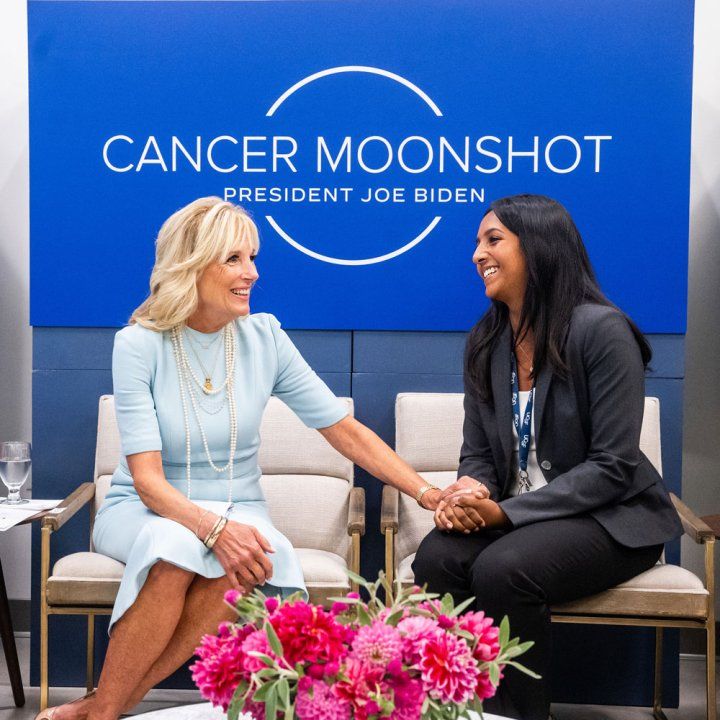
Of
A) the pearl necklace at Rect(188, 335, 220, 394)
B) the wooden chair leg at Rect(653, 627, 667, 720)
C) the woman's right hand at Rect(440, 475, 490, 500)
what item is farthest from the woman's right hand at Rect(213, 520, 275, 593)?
the wooden chair leg at Rect(653, 627, 667, 720)

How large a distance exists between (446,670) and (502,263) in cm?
175

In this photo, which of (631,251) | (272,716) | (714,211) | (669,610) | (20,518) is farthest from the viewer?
(714,211)

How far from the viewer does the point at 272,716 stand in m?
1.48

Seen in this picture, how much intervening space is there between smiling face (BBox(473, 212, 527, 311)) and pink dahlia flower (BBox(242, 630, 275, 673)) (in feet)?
5.70

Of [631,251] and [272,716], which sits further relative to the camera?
[631,251]

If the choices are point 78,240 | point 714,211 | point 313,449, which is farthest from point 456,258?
point 78,240

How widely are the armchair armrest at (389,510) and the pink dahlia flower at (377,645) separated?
1.56 metres

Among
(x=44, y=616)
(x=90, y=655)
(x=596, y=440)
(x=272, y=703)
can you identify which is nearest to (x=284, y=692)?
(x=272, y=703)

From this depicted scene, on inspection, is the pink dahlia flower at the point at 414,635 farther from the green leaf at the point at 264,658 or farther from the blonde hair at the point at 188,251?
the blonde hair at the point at 188,251

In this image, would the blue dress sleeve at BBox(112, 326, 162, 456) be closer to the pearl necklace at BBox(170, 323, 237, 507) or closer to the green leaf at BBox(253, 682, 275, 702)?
the pearl necklace at BBox(170, 323, 237, 507)

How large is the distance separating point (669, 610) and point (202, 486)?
1.39m

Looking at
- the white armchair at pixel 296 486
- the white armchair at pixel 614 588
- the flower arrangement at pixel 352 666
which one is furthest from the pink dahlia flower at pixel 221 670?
the white armchair at pixel 296 486

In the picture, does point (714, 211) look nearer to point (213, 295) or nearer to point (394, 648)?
point (213, 295)

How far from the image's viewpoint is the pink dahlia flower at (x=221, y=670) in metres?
1.54
